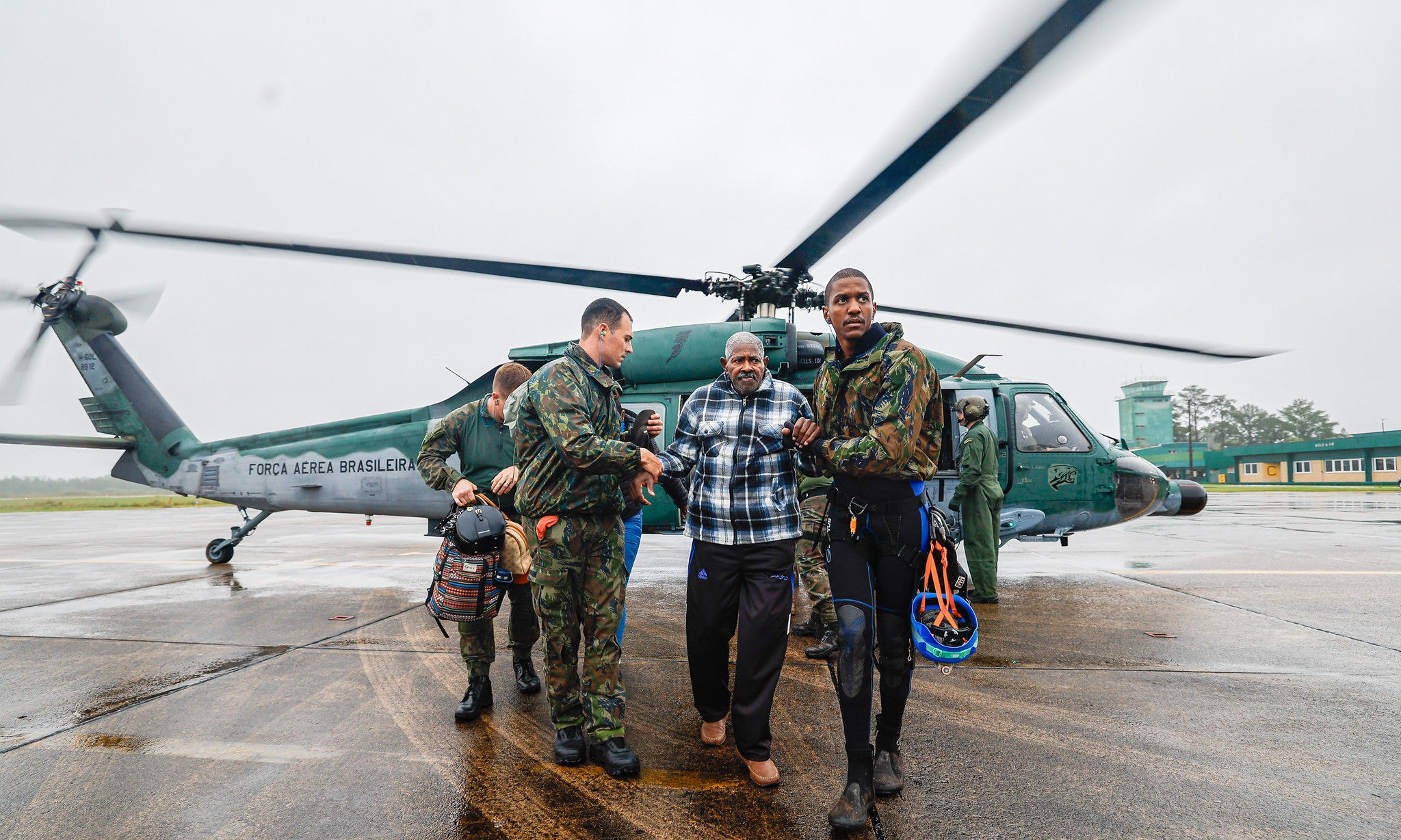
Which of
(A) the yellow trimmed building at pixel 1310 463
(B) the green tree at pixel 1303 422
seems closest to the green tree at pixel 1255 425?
(B) the green tree at pixel 1303 422

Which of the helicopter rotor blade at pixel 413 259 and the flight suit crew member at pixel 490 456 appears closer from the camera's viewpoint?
the flight suit crew member at pixel 490 456

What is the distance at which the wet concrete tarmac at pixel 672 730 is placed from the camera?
2.36 m

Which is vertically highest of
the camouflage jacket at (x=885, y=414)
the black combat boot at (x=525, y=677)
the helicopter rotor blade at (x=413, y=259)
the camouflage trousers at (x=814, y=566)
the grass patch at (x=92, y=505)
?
the helicopter rotor blade at (x=413, y=259)

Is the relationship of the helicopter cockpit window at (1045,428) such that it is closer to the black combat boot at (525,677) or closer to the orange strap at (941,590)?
the orange strap at (941,590)

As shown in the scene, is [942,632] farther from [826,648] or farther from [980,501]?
[980,501]

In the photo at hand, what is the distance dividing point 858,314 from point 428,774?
2517 millimetres

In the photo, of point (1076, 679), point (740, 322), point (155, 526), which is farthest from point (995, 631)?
point (155, 526)

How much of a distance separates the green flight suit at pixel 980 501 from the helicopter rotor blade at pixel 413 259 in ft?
10.1

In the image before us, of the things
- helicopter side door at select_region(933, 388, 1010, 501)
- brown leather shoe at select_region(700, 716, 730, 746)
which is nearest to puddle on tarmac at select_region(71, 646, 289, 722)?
brown leather shoe at select_region(700, 716, 730, 746)

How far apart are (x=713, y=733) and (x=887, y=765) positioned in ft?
2.70

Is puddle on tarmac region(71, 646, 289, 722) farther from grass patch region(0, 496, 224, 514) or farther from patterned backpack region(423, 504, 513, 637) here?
grass patch region(0, 496, 224, 514)

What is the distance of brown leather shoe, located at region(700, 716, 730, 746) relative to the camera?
3055 millimetres

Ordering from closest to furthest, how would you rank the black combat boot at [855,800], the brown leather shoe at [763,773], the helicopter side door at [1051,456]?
the black combat boot at [855,800] → the brown leather shoe at [763,773] → the helicopter side door at [1051,456]

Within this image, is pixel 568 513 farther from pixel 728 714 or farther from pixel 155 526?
pixel 155 526
